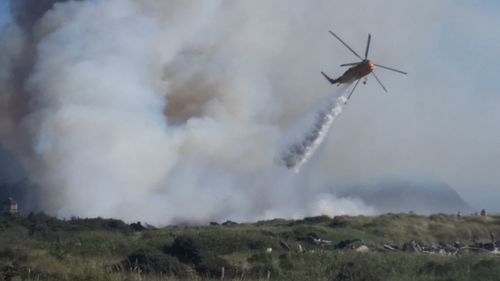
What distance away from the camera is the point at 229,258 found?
3131cm

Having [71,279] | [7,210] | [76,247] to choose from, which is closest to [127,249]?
[76,247]

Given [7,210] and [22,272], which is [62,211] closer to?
[7,210]

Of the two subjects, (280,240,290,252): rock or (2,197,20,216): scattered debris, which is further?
(2,197,20,216): scattered debris

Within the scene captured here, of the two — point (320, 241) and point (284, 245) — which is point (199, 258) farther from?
point (320, 241)

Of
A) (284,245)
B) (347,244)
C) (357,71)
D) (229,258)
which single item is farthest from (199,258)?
(357,71)

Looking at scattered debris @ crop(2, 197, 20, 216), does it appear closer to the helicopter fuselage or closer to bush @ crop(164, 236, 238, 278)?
the helicopter fuselage

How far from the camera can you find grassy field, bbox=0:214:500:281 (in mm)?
23281

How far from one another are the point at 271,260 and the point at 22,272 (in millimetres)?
9844

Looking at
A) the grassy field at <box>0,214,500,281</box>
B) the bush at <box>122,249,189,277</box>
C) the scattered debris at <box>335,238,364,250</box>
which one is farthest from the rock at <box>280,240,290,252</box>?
the bush at <box>122,249,189,277</box>

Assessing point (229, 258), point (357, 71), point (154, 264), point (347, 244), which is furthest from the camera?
point (357, 71)

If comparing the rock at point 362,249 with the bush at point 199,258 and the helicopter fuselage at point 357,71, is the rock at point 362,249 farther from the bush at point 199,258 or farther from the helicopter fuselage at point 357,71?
the helicopter fuselage at point 357,71

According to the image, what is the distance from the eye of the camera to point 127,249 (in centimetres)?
3231

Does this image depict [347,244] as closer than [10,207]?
Yes

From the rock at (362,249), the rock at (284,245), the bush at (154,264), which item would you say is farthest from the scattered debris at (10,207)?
the bush at (154,264)
